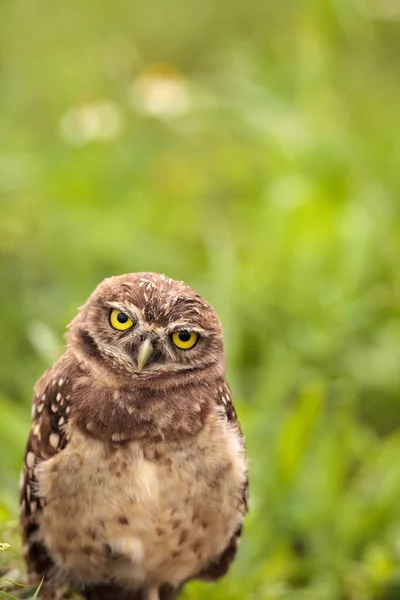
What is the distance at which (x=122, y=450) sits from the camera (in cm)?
345

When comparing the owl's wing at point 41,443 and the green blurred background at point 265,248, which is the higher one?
the green blurred background at point 265,248

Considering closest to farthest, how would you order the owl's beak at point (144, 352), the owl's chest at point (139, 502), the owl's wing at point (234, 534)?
the owl's beak at point (144, 352)
the owl's chest at point (139, 502)
the owl's wing at point (234, 534)

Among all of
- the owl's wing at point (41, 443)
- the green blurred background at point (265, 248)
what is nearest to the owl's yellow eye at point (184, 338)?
the owl's wing at point (41, 443)

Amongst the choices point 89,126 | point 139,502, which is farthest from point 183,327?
point 89,126

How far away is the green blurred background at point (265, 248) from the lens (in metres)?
4.54

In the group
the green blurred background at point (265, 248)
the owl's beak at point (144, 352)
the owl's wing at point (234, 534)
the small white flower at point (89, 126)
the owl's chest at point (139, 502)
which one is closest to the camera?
the owl's beak at point (144, 352)

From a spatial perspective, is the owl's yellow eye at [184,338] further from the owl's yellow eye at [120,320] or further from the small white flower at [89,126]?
the small white flower at [89,126]

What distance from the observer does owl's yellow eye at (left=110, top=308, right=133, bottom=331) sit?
3.34 metres

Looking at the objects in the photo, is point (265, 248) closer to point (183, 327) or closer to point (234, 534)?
point (234, 534)

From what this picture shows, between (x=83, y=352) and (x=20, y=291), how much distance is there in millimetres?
2213

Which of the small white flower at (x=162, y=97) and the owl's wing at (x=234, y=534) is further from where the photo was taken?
the small white flower at (x=162, y=97)

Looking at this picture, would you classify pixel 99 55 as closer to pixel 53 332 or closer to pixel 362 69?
pixel 362 69

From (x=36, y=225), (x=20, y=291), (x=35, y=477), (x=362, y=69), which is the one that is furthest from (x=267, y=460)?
(x=362, y=69)

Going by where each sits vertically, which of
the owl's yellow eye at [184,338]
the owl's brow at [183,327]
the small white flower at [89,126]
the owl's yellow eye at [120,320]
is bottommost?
the owl's yellow eye at [184,338]
